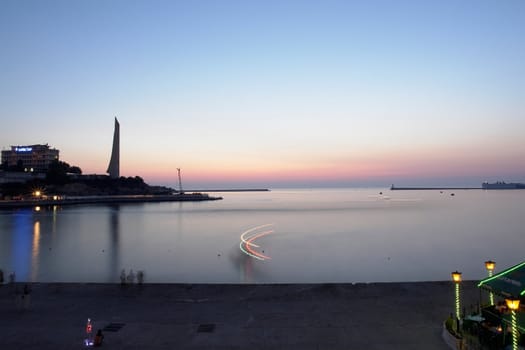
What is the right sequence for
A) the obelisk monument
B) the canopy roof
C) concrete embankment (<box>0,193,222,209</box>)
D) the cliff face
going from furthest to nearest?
the obelisk monument, the cliff face, concrete embankment (<box>0,193,222,209</box>), the canopy roof

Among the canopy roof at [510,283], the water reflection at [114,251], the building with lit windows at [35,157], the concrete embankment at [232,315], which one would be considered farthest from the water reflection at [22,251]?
the building with lit windows at [35,157]

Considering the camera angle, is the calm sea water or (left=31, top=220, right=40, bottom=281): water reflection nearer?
the calm sea water

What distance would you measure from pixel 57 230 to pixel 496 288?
224ft

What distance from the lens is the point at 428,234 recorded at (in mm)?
59000

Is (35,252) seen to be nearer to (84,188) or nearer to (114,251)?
(114,251)

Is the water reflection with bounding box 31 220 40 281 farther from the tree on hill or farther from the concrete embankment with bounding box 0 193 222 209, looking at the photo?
the tree on hill

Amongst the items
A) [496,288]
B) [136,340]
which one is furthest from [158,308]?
[496,288]

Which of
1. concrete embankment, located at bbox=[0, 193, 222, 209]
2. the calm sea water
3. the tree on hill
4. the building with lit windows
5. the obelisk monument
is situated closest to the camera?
the calm sea water

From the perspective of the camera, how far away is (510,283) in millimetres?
11164

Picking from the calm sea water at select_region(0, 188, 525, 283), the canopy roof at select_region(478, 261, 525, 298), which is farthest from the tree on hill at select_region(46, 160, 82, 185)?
the canopy roof at select_region(478, 261, 525, 298)

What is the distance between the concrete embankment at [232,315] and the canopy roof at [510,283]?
2.32 metres

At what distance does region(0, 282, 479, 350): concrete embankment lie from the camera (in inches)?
464

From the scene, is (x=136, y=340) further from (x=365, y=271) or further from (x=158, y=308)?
(x=365, y=271)

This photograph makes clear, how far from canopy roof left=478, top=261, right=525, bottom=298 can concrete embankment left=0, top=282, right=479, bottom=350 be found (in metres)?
2.32
